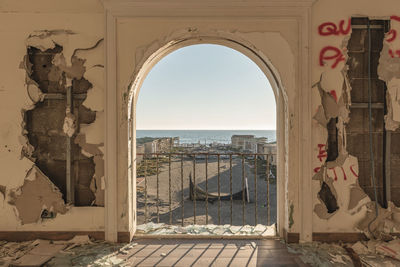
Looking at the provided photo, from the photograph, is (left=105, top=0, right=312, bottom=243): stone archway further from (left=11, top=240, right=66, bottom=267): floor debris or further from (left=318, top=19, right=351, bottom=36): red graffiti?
(left=11, top=240, right=66, bottom=267): floor debris

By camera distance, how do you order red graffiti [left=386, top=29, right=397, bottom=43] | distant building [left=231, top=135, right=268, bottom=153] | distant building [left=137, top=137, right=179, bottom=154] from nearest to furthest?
red graffiti [left=386, top=29, right=397, bottom=43] < distant building [left=137, top=137, right=179, bottom=154] < distant building [left=231, top=135, right=268, bottom=153]

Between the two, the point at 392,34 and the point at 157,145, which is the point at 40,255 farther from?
the point at 157,145

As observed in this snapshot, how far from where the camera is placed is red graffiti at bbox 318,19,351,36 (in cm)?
226

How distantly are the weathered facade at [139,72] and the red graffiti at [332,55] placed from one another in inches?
0.8

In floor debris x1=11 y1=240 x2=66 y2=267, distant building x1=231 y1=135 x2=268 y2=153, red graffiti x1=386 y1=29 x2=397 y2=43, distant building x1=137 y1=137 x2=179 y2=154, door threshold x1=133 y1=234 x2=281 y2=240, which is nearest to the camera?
floor debris x1=11 y1=240 x2=66 y2=267

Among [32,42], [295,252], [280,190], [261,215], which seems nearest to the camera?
[295,252]

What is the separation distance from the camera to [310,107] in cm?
229

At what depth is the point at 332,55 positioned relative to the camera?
2.28 m

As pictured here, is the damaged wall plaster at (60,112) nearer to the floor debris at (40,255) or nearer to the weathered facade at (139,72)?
the weathered facade at (139,72)

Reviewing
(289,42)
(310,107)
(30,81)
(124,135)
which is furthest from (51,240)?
(289,42)

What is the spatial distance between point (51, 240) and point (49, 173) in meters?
0.73

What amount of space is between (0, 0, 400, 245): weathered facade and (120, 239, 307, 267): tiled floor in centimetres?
26

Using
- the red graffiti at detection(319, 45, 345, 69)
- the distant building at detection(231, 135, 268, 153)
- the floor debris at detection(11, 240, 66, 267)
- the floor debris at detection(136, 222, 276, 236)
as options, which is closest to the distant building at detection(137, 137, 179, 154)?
the floor debris at detection(136, 222, 276, 236)

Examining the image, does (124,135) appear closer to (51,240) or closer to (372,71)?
(51,240)
